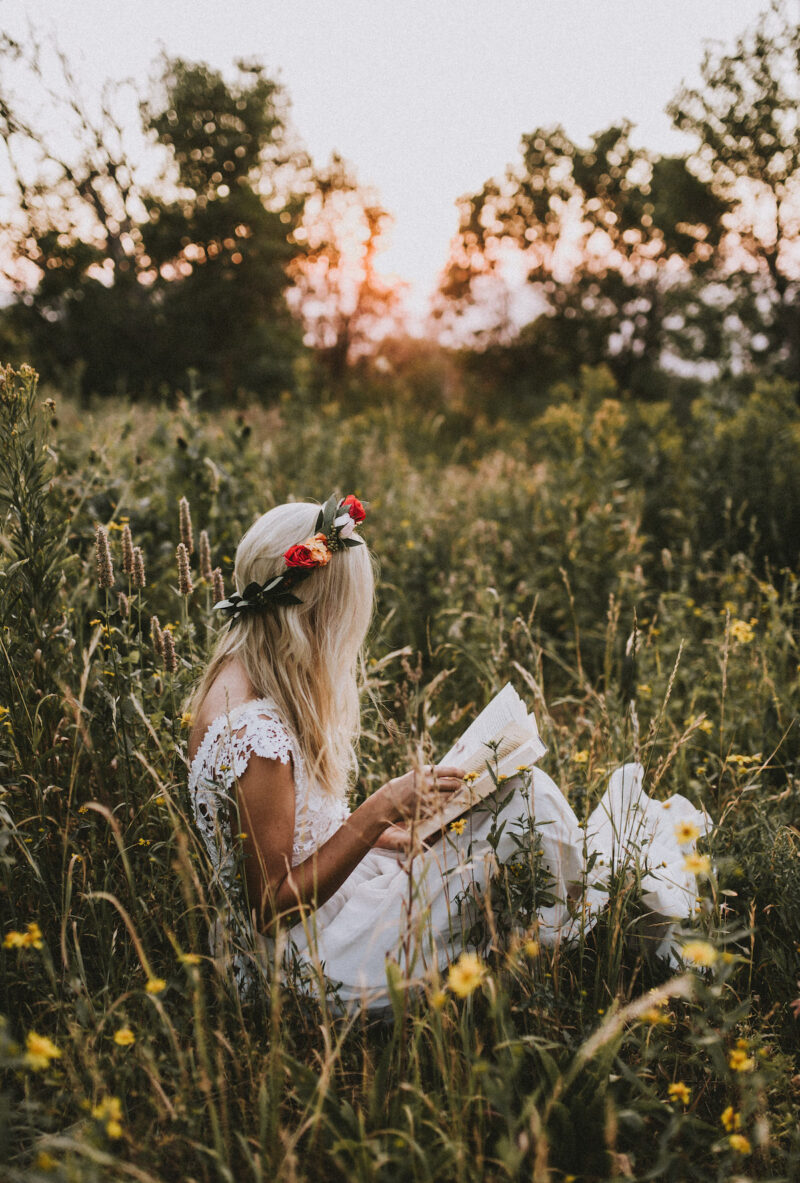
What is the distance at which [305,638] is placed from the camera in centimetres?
178

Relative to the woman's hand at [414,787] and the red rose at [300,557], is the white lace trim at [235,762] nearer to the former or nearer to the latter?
the woman's hand at [414,787]

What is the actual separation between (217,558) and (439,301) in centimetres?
2155

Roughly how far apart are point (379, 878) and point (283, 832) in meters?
0.45

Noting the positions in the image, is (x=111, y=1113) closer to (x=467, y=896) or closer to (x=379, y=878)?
(x=467, y=896)

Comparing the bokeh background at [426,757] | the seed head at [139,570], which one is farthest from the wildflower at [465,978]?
the seed head at [139,570]

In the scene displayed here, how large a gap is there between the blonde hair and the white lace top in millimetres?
72

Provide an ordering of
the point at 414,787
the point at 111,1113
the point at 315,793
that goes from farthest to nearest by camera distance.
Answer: the point at 315,793, the point at 414,787, the point at 111,1113

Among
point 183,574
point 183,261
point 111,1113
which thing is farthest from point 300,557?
point 183,261

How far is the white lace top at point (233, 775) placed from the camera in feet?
5.28

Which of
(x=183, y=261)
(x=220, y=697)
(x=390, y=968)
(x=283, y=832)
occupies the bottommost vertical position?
(x=390, y=968)

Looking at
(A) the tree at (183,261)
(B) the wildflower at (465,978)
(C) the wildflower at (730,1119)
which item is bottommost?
(C) the wildflower at (730,1119)

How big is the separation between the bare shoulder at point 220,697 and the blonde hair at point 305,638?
1.0 inches

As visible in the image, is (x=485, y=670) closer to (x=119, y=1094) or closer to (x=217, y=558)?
(x=217, y=558)

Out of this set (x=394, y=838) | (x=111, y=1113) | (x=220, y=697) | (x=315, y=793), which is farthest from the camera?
(x=394, y=838)
